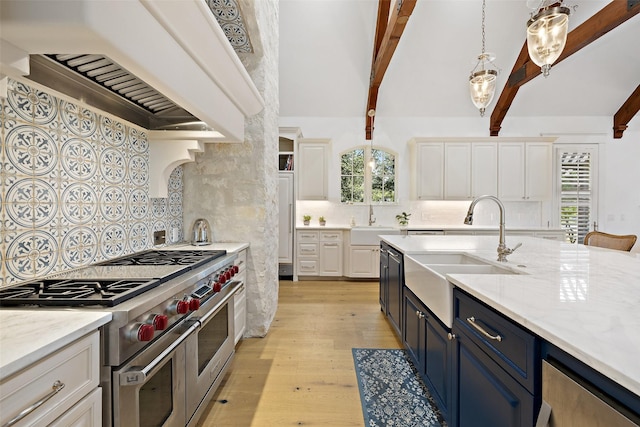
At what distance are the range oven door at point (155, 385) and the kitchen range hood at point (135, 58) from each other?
1049 mm

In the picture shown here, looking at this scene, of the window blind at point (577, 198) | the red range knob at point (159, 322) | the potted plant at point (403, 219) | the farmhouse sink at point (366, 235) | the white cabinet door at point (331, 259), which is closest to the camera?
the red range knob at point (159, 322)

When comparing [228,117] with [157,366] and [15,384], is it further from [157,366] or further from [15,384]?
[15,384]

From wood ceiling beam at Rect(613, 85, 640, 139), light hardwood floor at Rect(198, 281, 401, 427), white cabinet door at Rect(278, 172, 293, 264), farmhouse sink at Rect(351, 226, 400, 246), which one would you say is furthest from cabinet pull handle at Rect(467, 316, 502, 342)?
wood ceiling beam at Rect(613, 85, 640, 139)

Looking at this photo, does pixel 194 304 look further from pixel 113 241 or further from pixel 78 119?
pixel 78 119

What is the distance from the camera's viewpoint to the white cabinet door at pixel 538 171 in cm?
513

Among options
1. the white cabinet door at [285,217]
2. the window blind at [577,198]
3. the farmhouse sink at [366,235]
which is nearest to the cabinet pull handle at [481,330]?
the farmhouse sink at [366,235]

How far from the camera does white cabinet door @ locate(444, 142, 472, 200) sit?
203 inches

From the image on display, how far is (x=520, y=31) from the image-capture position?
14.9ft

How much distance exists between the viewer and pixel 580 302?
104 cm

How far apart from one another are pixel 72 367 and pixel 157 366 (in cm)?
34

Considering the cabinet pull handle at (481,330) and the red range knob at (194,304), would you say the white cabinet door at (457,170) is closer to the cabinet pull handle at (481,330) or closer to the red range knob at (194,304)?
the cabinet pull handle at (481,330)

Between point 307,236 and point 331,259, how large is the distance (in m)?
0.58

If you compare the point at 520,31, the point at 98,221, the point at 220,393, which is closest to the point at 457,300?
the point at 220,393

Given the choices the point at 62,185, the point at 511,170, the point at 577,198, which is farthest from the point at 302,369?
the point at 577,198
